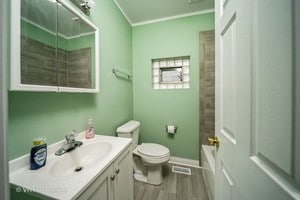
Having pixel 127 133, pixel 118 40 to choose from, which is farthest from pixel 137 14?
pixel 127 133

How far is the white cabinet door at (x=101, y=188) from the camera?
621 mm

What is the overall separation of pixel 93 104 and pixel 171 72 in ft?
4.95

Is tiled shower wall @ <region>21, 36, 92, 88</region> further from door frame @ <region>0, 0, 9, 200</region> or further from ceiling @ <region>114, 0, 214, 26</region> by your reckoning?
ceiling @ <region>114, 0, 214, 26</region>

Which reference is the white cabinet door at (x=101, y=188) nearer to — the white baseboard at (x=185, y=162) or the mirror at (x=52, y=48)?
the mirror at (x=52, y=48)

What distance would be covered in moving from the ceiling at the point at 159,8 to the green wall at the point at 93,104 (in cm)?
16

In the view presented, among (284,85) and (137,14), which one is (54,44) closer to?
(284,85)

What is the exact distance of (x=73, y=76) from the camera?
3.52 ft

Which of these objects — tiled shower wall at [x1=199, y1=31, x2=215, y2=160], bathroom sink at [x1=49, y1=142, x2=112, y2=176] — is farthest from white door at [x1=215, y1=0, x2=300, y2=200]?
tiled shower wall at [x1=199, y1=31, x2=215, y2=160]

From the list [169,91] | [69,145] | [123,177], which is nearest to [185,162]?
[169,91]

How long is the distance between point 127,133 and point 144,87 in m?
0.97

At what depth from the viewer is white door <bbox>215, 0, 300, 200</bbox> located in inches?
11.4

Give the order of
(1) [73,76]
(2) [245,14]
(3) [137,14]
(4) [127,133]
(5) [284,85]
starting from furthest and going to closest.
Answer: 1. (3) [137,14]
2. (4) [127,133]
3. (1) [73,76]
4. (2) [245,14]
5. (5) [284,85]

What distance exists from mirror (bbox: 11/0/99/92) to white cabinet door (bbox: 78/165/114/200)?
0.65 m

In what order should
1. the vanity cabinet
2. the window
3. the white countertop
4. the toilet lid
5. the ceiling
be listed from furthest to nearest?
the window
the ceiling
the toilet lid
the vanity cabinet
the white countertop
